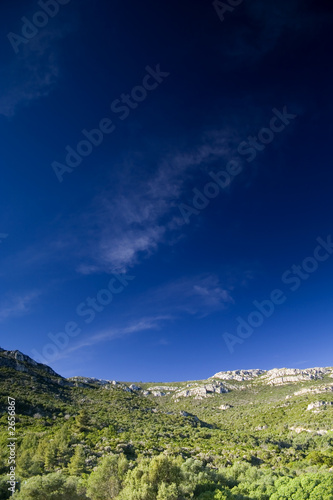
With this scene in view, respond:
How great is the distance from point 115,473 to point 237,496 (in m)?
15.1

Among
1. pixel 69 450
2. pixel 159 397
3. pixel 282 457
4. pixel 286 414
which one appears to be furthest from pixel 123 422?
pixel 159 397

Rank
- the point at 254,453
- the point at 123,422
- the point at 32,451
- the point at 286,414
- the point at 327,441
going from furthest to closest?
the point at 286,414 → the point at 327,441 → the point at 123,422 → the point at 254,453 → the point at 32,451

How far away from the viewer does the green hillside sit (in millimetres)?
28109

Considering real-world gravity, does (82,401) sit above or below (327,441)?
above

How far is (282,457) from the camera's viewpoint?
217ft

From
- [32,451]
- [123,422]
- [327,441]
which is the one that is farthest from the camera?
[327,441]

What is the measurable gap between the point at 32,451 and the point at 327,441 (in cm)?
9064

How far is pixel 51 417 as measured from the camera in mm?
66688

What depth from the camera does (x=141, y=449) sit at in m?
51.5

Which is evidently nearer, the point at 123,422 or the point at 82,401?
the point at 123,422

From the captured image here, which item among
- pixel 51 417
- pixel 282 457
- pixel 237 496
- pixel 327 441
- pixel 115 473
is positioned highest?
pixel 51 417

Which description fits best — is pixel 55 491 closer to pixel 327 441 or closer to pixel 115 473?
pixel 115 473

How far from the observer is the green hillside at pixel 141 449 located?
28.1 m

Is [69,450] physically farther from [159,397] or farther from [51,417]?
[159,397]
